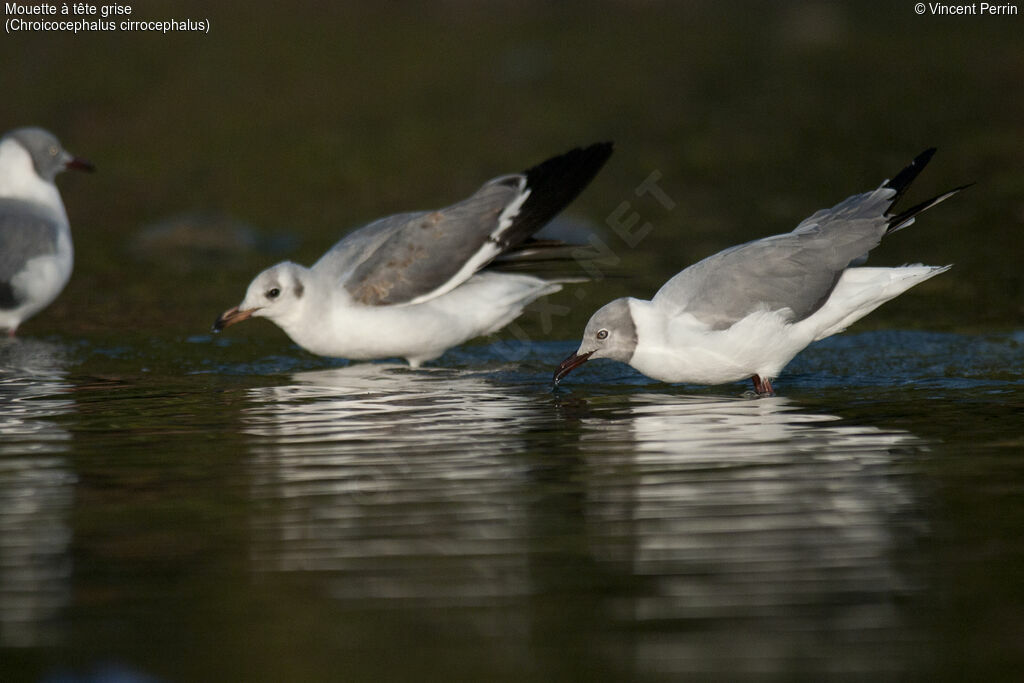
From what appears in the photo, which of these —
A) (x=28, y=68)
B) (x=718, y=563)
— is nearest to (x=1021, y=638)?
(x=718, y=563)

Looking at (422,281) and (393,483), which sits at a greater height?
(422,281)

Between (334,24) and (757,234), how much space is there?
15.9m

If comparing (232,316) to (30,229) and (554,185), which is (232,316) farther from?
(30,229)

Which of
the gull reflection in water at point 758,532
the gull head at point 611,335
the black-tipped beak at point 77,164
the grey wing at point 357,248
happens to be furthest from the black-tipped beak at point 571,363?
the black-tipped beak at point 77,164

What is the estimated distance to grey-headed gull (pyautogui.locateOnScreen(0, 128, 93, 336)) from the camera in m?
11.5

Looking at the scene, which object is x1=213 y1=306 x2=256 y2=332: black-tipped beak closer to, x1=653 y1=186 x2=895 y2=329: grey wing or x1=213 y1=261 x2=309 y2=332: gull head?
x1=213 y1=261 x2=309 y2=332: gull head

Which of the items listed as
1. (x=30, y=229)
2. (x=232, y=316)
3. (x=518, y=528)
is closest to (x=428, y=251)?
(x=232, y=316)

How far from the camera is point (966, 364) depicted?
9.08 metres

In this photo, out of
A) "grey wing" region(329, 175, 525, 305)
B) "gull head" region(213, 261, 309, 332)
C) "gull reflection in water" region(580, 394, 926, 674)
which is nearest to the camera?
"gull reflection in water" region(580, 394, 926, 674)

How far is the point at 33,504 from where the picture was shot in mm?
6277

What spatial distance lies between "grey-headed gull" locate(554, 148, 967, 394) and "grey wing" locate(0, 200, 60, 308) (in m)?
5.09

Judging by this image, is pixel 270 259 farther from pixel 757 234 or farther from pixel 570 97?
pixel 570 97

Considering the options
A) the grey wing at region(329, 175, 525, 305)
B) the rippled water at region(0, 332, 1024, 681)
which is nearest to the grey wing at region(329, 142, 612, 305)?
the grey wing at region(329, 175, 525, 305)

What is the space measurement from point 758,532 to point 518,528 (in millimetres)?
909
